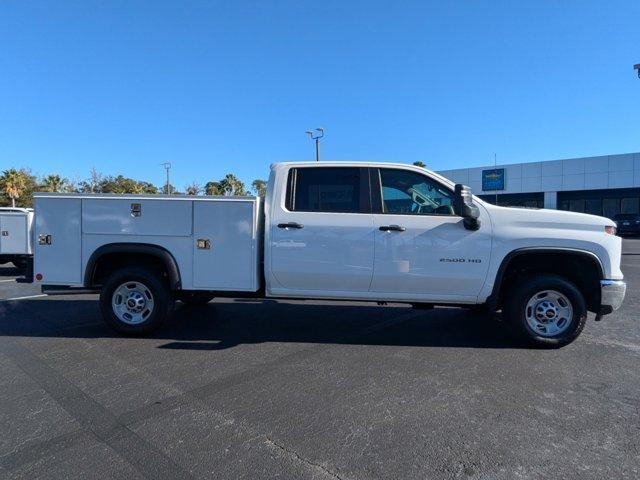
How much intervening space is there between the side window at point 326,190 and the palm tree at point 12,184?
58233mm

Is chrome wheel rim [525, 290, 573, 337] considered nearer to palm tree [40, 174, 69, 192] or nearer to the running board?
the running board

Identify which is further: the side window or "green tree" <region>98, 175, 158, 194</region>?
"green tree" <region>98, 175, 158, 194</region>

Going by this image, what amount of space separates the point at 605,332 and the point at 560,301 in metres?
1.31

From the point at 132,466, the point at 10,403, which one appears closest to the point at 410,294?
the point at 132,466

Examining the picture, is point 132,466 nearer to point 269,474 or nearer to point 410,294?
point 269,474

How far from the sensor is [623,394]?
13.1 feet

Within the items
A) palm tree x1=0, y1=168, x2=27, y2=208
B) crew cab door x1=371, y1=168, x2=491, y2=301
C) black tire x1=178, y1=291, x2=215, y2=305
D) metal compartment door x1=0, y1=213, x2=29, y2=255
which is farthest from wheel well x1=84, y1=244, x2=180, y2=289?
palm tree x1=0, y1=168, x2=27, y2=208

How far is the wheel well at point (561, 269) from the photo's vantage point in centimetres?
525

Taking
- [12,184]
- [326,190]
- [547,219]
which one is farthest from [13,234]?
[12,184]

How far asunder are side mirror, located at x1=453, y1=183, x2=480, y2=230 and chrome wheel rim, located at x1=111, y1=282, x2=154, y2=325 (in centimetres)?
393

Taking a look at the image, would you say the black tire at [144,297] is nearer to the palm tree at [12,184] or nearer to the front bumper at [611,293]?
the front bumper at [611,293]

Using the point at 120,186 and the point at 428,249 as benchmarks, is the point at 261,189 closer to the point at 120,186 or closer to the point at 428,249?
the point at 428,249

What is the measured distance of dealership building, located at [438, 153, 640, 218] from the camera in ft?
117

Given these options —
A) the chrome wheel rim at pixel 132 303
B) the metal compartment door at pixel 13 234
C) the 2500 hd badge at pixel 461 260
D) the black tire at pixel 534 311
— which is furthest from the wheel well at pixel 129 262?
the metal compartment door at pixel 13 234
